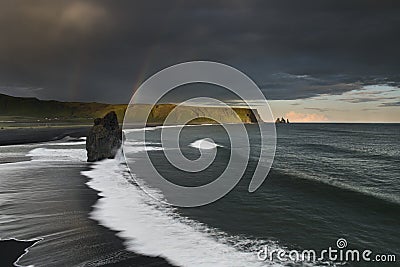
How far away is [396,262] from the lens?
11875mm

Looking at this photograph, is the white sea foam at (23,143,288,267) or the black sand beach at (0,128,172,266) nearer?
the black sand beach at (0,128,172,266)

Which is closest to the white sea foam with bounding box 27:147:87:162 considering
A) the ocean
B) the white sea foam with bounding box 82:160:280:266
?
the ocean

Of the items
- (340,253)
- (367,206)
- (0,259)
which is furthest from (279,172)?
(0,259)

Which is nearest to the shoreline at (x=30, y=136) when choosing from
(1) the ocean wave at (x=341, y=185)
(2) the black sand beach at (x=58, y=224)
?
(2) the black sand beach at (x=58, y=224)

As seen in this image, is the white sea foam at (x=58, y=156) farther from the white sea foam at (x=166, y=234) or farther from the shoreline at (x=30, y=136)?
the shoreline at (x=30, y=136)

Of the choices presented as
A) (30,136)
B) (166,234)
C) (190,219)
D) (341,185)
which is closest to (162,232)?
(166,234)

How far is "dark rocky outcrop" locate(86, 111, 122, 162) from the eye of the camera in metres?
37.5

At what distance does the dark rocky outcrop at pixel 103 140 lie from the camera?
123 ft

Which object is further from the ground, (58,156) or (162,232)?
(58,156)

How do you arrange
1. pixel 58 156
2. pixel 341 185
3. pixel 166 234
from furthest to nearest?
pixel 58 156 → pixel 341 185 → pixel 166 234

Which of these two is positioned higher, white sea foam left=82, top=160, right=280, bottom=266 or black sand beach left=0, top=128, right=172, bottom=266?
black sand beach left=0, top=128, right=172, bottom=266

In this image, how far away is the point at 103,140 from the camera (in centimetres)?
3859

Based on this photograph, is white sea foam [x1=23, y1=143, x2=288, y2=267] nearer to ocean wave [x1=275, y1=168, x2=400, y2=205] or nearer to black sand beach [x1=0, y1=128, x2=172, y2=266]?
black sand beach [x1=0, y1=128, x2=172, y2=266]

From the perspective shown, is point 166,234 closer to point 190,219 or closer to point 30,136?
point 190,219
